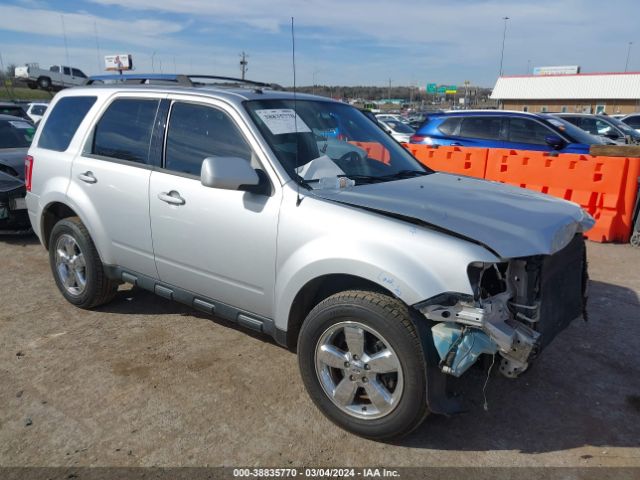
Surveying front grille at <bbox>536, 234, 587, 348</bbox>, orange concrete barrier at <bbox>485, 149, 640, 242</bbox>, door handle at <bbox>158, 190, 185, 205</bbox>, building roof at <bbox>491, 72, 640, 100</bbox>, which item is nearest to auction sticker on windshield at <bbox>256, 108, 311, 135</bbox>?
door handle at <bbox>158, 190, 185, 205</bbox>

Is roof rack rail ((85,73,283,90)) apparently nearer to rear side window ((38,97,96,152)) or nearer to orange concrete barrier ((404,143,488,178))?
rear side window ((38,97,96,152))

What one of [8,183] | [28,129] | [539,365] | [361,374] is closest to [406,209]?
[361,374]

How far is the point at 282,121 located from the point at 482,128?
7.41 m

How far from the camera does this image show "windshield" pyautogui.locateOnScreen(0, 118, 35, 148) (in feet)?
24.9

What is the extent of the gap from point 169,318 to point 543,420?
3.08 meters

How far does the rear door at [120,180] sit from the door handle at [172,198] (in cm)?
19

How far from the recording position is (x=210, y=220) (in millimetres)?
3402

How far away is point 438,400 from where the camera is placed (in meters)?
2.63

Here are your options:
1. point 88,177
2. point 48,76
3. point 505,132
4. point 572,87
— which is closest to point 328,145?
point 88,177

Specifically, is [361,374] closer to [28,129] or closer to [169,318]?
[169,318]

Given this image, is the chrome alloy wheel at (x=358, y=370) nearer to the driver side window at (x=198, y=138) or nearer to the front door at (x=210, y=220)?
the front door at (x=210, y=220)

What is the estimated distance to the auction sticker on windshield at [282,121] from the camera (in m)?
3.42

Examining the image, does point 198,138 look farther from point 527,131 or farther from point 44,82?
point 44,82

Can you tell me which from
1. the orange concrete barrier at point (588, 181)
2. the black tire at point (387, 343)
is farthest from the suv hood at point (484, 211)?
the orange concrete barrier at point (588, 181)
